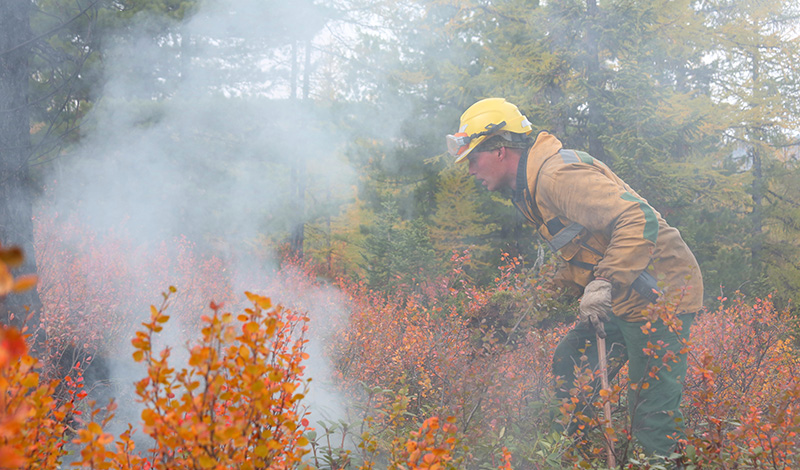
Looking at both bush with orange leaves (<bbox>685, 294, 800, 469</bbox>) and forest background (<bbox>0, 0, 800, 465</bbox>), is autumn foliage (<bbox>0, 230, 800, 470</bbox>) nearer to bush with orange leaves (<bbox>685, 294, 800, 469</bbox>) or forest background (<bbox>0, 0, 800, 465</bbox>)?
bush with orange leaves (<bbox>685, 294, 800, 469</bbox>)

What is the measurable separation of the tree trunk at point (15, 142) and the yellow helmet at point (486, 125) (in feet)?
10.6

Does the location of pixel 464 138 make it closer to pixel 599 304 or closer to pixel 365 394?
pixel 599 304

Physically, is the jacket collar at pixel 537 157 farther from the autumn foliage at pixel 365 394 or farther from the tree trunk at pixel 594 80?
the tree trunk at pixel 594 80

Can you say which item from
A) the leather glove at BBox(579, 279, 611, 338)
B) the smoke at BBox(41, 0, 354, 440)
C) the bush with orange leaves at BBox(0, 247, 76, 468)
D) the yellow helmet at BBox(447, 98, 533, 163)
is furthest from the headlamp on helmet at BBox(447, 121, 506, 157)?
the smoke at BBox(41, 0, 354, 440)

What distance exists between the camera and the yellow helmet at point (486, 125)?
108 inches

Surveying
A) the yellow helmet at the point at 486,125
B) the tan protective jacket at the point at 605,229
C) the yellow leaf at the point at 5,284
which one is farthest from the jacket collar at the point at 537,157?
the yellow leaf at the point at 5,284

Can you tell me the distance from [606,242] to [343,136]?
9703mm

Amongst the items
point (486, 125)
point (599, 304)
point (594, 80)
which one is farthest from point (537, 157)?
point (594, 80)

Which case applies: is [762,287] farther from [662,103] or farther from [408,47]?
[408,47]

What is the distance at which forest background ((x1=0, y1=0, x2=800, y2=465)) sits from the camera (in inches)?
209

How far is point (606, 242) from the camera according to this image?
8.51 feet

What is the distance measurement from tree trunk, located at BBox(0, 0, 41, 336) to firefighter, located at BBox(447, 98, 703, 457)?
3.27 m

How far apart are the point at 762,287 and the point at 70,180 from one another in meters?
13.5

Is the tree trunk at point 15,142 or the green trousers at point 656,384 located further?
the tree trunk at point 15,142
